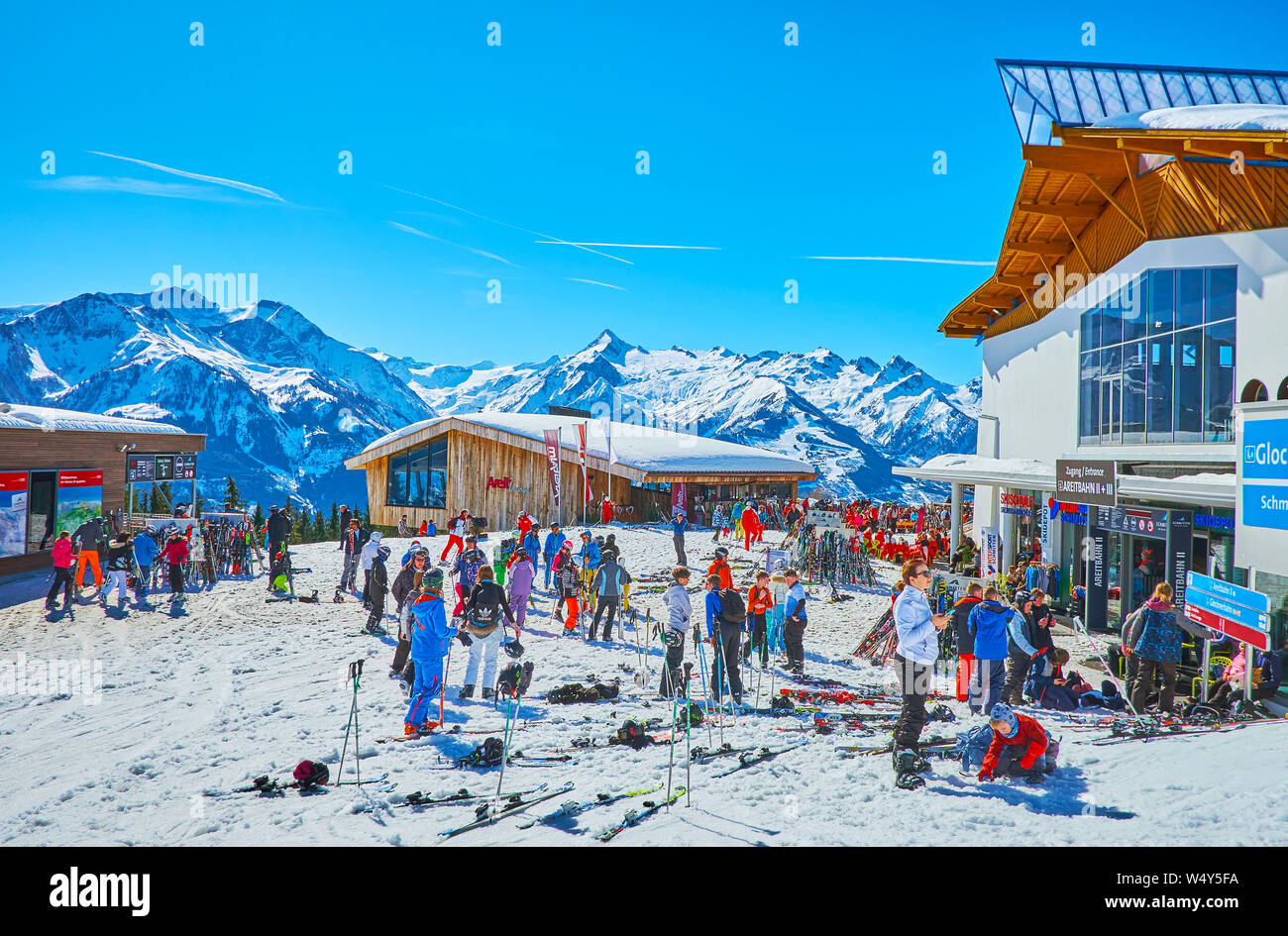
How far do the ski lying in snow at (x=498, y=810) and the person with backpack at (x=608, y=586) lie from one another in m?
5.68

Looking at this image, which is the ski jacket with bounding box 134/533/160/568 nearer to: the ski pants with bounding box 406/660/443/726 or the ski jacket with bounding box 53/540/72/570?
the ski jacket with bounding box 53/540/72/570

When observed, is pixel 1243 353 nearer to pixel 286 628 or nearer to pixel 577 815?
pixel 577 815

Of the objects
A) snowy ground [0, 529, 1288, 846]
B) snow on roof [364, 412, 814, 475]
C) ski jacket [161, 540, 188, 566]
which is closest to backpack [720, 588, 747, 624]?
snowy ground [0, 529, 1288, 846]

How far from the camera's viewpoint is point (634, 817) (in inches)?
201

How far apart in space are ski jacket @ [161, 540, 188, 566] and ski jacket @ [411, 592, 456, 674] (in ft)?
33.2

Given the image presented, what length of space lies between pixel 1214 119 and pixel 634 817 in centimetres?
1545

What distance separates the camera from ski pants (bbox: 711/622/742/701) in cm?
818

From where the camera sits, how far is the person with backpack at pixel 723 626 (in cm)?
820

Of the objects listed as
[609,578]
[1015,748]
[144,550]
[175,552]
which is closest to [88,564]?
[144,550]

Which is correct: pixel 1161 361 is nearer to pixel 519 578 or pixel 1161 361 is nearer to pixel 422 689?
pixel 519 578

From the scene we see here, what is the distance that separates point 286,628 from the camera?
1253 centimetres

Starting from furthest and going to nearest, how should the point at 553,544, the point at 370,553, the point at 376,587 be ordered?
the point at 553,544
the point at 370,553
the point at 376,587

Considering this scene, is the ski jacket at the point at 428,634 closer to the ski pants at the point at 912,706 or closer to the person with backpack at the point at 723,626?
the person with backpack at the point at 723,626

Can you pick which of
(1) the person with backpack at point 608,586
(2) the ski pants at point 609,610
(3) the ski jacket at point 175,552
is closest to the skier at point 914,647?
(1) the person with backpack at point 608,586
